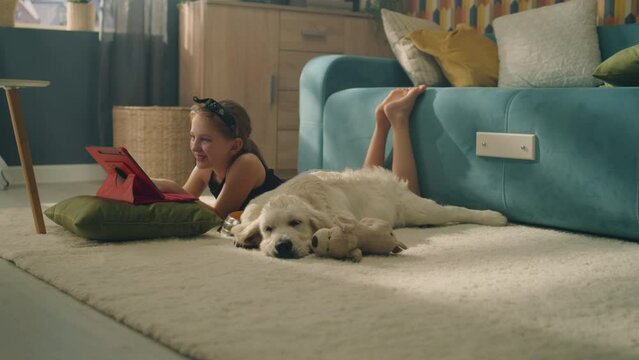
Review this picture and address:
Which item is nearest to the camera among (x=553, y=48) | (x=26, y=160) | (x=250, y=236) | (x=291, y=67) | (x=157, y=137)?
(x=250, y=236)

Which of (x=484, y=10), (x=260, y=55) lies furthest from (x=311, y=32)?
(x=484, y=10)

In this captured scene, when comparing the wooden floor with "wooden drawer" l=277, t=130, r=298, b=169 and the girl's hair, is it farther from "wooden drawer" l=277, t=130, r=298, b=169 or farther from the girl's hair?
"wooden drawer" l=277, t=130, r=298, b=169

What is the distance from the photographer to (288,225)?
7.14ft

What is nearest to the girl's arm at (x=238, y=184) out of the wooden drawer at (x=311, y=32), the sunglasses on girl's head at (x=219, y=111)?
the sunglasses on girl's head at (x=219, y=111)

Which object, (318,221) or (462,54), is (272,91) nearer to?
(462,54)

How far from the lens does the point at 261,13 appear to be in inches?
173

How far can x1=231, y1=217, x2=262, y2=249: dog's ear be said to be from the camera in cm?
226

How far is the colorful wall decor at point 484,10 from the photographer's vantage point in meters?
3.59

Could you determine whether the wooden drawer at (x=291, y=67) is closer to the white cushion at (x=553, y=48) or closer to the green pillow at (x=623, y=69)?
the white cushion at (x=553, y=48)

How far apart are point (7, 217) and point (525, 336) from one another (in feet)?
6.72

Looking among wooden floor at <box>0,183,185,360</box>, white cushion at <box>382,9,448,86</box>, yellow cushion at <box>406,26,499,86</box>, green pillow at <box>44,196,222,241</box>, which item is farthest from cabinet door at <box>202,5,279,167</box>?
wooden floor at <box>0,183,185,360</box>

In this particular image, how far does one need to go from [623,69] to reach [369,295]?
138 cm

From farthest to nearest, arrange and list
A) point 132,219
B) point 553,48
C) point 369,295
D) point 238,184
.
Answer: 1. point 553,48
2. point 238,184
3. point 132,219
4. point 369,295

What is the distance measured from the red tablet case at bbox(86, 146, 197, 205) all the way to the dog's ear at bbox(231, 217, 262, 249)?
0.30 metres
